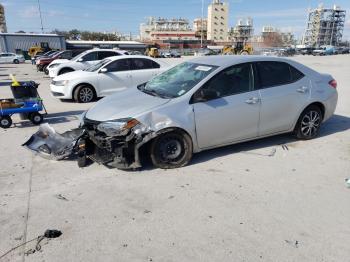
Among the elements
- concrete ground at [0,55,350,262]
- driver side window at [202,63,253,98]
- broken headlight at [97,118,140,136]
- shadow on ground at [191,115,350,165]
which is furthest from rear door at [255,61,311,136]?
broken headlight at [97,118,140,136]

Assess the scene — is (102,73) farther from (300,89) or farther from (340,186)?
(340,186)

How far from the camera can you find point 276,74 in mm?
5590

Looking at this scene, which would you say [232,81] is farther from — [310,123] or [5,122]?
[5,122]

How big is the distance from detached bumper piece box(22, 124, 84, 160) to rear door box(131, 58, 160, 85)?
521cm

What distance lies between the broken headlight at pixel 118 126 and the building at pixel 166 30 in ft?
406

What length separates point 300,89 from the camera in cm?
573

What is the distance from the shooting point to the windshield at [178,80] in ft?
16.3

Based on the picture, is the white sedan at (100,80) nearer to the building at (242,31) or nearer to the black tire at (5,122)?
the black tire at (5,122)

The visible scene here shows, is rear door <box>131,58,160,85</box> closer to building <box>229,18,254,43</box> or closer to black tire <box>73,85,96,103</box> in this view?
black tire <box>73,85,96,103</box>

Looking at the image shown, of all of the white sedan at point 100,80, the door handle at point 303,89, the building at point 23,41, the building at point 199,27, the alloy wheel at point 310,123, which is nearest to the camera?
the door handle at point 303,89

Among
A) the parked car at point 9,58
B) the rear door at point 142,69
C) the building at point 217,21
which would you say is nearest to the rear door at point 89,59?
the rear door at point 142,69

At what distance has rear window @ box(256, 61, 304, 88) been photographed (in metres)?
5.42

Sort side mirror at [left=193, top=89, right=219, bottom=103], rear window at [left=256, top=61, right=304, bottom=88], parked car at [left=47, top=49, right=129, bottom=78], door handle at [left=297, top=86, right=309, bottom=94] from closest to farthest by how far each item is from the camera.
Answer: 1. side mirror at [left=193, top=89, right=219, bottom=103]
2. rear window at [left=256, top=61, right=304, bottom=88]
3. door handle at [left=297, top=86, right=309, bottom=94]
4. parked car at [left=47, top=49, right=129, bottom=78]

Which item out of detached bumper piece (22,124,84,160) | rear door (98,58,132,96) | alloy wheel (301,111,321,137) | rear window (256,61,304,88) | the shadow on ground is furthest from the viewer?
rear door (98,58,132,96)
